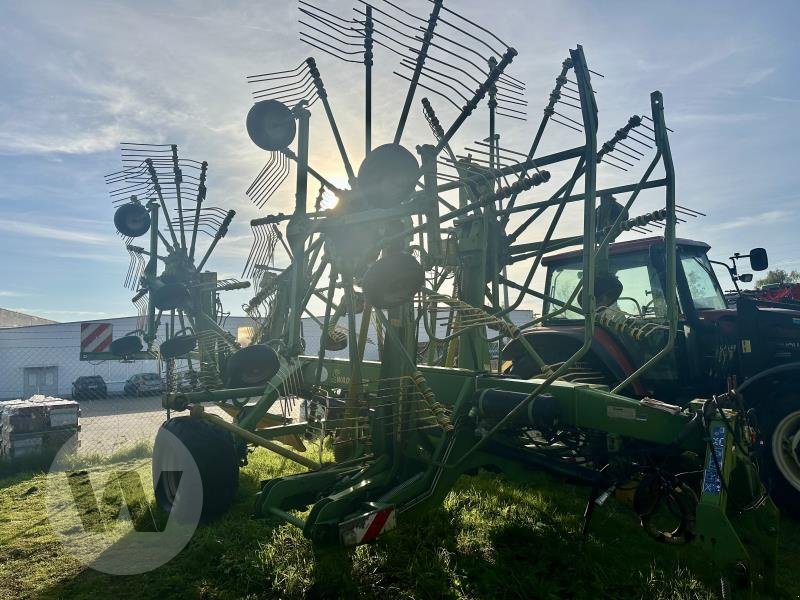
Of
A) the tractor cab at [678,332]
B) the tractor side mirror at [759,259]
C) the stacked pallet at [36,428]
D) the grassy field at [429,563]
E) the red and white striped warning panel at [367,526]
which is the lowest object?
the grassy field at [429,563]

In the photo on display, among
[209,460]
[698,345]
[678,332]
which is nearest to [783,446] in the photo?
[698,345]

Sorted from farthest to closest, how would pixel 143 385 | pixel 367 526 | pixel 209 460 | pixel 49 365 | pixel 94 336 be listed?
pixel 49 365 → pixel 143 385 → pixel 94 336 → pixel 209 460 → pixel 367 526

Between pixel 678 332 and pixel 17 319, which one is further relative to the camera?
pixel 17 319

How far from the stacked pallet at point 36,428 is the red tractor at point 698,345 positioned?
5.73 meters

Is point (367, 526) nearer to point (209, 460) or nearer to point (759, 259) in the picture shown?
point (209, 460)

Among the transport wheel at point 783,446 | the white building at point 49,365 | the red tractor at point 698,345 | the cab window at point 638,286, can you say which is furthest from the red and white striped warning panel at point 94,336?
the transport wheel at point 783,446

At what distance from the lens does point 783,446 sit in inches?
174

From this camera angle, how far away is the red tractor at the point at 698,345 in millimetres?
4438

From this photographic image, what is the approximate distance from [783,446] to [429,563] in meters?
2.99

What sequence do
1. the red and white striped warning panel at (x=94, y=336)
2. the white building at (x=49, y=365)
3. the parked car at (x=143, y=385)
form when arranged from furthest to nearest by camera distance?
the white building at (x=49, y=365) → the parked car at (x=143, y=385) → the red and white striped warning panel at (x=94, y=336)

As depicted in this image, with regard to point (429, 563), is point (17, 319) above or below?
above

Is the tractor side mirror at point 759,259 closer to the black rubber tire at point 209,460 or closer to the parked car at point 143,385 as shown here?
the black rubber tire at point 209,460

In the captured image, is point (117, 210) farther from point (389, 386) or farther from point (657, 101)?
point (657, 101)

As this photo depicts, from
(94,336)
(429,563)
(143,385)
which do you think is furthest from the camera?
(143,385)
